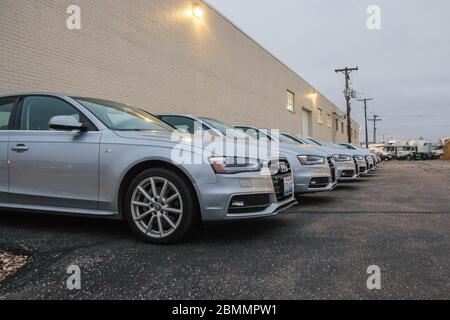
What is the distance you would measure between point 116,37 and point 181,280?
818 centimetres

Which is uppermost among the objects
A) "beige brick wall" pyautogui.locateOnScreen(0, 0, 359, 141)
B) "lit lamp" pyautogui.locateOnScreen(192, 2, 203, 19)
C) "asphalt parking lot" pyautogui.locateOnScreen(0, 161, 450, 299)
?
"lit lamp" pyautogui.locateOnScreen(192, 2, 203, 19)

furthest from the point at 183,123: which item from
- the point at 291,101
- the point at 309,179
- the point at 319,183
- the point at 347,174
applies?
the point at 291,101

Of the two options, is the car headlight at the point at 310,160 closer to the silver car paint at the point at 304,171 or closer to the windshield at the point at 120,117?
the silver car paint at the point at 304,171

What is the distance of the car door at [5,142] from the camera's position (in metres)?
4.42

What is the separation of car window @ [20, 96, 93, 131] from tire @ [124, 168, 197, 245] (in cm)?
123

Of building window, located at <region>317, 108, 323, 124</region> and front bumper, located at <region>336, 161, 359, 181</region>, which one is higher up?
building window, located at <region>317, 108, 323, 124</region>

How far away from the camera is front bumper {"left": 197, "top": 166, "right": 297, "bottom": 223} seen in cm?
370

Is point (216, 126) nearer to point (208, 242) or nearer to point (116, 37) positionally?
point (208, 242)

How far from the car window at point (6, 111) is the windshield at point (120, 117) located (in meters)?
0.88

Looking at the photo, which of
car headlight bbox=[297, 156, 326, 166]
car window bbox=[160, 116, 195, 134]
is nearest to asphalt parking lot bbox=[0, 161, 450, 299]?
car headlight bbox=[297, 156, 326, 166]

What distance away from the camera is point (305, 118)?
2962cm

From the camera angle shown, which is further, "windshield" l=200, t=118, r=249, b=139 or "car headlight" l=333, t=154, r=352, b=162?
"car headlight" l=333, t=154, r=352, b=162

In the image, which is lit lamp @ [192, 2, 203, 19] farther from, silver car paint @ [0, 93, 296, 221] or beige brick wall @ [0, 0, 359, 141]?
silver car paint @ [0, 93, 296, 221]
